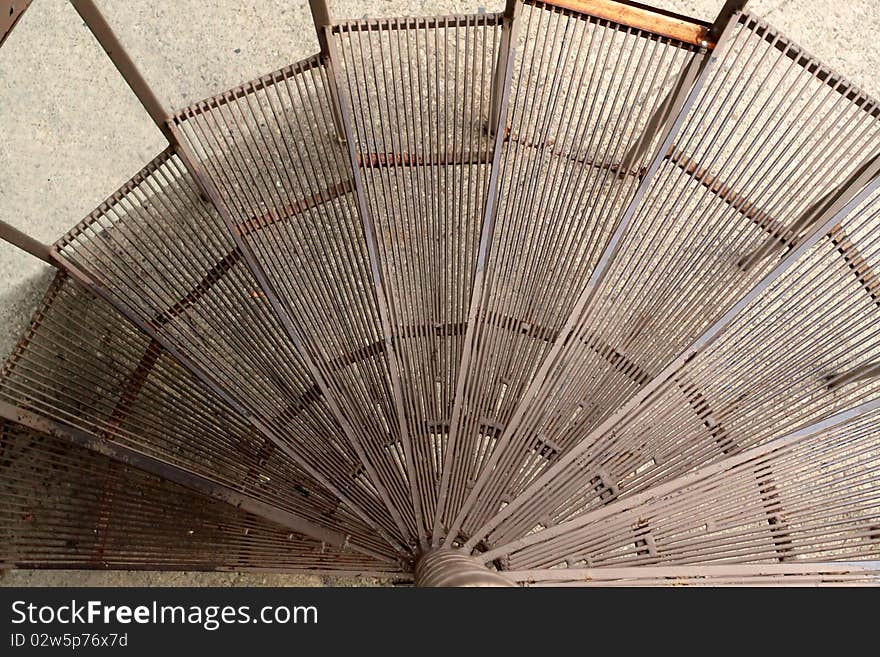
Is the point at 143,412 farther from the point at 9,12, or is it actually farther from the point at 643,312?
the point at 643,312

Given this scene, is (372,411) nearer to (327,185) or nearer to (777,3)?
(327,185)

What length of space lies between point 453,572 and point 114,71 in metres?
3.38

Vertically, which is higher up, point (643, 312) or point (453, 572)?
point (643, 312)

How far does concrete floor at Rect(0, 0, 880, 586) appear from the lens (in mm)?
4301

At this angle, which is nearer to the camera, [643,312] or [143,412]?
[643,312]

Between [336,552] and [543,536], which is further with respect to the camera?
[336,552]

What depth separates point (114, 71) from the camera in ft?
14.3

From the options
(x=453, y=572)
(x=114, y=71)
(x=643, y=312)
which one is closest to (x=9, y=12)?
(x=453, y=572)

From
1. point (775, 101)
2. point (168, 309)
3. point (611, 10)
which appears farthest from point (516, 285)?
point (775, 101)

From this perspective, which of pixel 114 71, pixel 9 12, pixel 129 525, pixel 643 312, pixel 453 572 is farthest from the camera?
pixel 114 71

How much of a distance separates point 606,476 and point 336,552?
1.06 m

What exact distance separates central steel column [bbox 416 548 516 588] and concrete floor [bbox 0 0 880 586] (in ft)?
9.06

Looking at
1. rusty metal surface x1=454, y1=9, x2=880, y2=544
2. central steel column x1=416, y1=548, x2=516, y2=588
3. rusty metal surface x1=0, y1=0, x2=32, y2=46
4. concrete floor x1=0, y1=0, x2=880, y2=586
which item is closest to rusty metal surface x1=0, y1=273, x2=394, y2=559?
central steel column x1=416, y1=548, x2=516, y2=588

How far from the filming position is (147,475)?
3.23 metres
